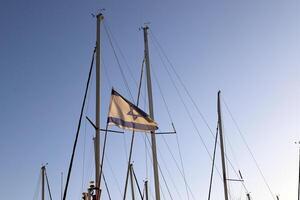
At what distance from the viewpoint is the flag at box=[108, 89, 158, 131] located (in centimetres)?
3042

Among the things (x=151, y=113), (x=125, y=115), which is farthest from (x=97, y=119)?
(x=151, y=113)

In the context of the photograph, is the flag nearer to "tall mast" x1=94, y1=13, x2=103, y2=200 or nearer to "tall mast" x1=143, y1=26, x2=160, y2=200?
"tall mast" x1=94, y1=13, x2=103, y2=200

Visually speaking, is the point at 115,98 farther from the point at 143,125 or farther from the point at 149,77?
the point at 149,77

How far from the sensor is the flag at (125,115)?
3042cm

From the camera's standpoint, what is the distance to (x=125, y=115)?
102ft

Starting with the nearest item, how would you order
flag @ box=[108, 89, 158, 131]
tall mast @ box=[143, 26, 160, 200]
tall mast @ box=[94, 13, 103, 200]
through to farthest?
1. tall mast @ box=[94, 13, 103, 200]
2. flag @ box=[108, 89, 158, 131]
3. tall mast @ box=[143, 26, 160, 200]

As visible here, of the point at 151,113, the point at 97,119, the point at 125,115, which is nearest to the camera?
the point at 97,119

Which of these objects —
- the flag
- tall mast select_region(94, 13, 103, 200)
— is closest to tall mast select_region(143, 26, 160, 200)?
the flag

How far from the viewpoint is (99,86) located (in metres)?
28.6

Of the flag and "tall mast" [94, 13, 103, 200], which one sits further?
the flag

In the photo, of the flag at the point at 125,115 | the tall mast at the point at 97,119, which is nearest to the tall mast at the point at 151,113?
the flag at the point at 125,115

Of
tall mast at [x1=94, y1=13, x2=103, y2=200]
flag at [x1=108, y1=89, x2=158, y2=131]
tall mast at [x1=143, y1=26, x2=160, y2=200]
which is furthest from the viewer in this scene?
tall mast at [x1=143, y1=26, x2=160, y2=200]

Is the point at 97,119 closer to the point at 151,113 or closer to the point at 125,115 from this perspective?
the point at 125,115

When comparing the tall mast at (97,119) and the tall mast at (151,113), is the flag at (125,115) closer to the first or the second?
the tall mast at (97,119)
